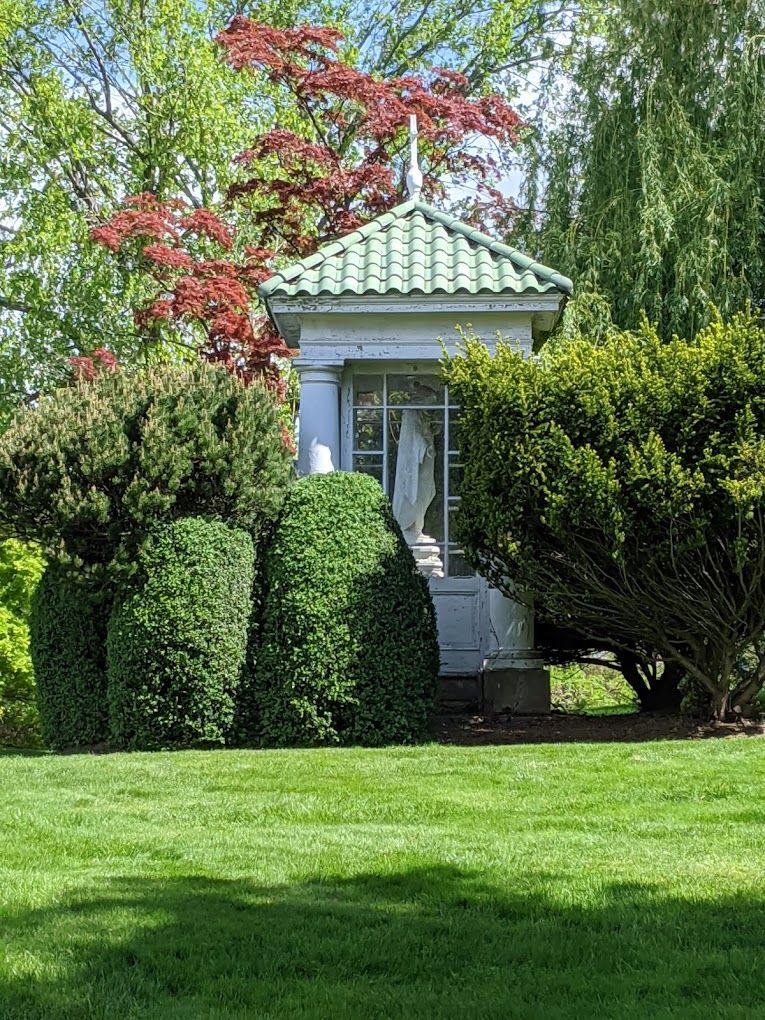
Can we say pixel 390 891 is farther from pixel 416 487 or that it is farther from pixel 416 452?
pixel 416 452

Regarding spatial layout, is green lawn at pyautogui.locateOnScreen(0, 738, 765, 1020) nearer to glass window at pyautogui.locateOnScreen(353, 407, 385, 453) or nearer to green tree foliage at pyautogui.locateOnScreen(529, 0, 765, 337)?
glass window at pyautogui.locateOnScreen(353, 407, 385, 453)

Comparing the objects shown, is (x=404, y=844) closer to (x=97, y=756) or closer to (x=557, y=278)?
(x=97, y=756)

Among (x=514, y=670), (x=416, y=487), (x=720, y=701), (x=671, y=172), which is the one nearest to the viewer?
(x=720, y=701)

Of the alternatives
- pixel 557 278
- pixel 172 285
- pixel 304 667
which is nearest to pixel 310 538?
pixel 304 667

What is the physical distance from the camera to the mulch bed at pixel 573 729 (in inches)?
362

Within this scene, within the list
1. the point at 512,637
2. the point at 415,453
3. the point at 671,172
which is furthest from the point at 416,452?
the point at 671,172

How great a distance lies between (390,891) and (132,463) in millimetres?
5212

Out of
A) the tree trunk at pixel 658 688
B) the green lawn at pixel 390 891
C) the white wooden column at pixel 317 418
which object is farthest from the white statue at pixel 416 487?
the green lawn at pixel 390 891

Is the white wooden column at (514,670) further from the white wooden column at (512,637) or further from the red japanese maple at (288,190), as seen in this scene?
the red japanese maple at (288,190)

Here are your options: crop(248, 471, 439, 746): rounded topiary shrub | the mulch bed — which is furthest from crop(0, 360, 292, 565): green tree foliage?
the mulch bed

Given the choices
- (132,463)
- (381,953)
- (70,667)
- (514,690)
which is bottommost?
(514,690)

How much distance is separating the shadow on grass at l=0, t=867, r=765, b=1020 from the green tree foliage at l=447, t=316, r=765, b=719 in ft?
14.2

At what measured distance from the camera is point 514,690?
34.2ft

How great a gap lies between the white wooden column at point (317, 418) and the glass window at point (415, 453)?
0.57 meters
